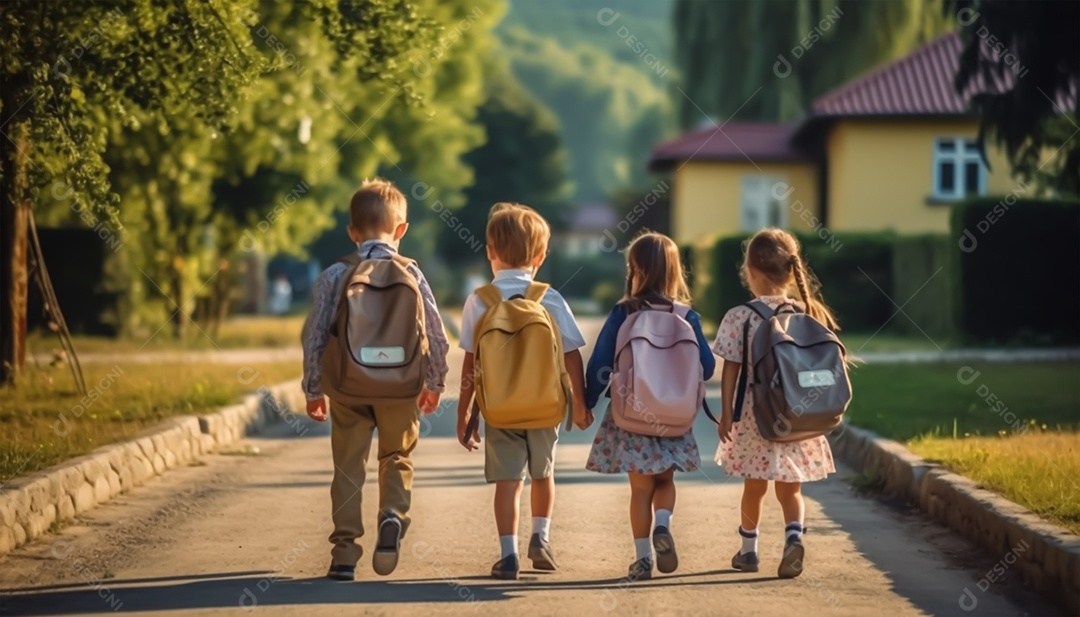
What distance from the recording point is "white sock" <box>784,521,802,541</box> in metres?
6.98

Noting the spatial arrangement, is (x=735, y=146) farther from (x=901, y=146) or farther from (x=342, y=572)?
(x=342, y=572)

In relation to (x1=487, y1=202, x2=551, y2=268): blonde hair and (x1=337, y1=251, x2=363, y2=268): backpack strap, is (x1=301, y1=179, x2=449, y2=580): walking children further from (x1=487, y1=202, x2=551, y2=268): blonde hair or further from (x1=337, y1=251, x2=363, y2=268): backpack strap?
(x1=487, y1=202, x2=551, y2=268): blonde hair

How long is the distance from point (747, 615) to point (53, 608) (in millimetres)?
2730

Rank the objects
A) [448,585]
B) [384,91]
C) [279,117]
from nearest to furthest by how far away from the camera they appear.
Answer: [448,585] → [384,91] → [279,117]

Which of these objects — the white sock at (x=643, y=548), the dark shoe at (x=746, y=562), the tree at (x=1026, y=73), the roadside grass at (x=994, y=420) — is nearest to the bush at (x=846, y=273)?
the roadside grass at (x=994, y=420)

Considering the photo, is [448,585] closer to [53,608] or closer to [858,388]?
[53,608]

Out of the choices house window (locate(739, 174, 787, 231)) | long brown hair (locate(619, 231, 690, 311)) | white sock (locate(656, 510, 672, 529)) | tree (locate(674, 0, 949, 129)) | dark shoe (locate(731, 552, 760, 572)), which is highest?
tree (locate(674, 0, 949, 129))

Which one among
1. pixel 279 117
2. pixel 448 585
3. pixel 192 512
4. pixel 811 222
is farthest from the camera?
pixel 811 222

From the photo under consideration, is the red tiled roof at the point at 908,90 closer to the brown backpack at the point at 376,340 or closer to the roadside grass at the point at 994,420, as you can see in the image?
the roadside grass at the point at 994,420

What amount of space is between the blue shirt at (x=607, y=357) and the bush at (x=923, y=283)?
20.0 metres

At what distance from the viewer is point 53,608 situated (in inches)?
242

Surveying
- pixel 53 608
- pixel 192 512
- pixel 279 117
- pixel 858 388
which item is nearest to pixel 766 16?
pixel 279 117

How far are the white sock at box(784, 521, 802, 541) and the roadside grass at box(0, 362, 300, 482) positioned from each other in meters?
4.06

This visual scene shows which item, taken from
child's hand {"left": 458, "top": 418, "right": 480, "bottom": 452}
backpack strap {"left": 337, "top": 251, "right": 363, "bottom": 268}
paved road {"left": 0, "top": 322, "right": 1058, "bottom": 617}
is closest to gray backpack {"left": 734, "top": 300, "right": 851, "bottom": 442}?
paved road {"left": 0, "top": 322, "right": 1058, "bottom": 617}
